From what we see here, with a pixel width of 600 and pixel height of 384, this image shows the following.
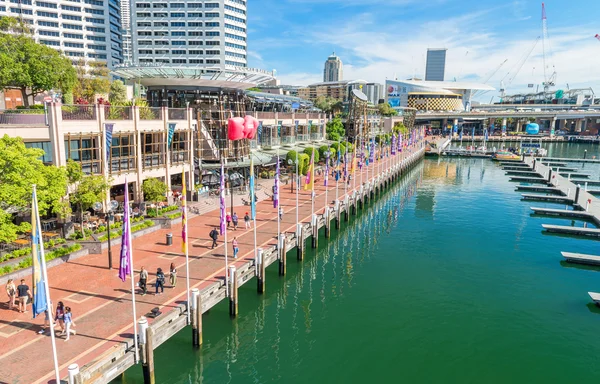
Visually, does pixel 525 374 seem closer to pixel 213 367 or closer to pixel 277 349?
pixel 277 349

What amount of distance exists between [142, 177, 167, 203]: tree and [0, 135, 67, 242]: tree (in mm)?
13196

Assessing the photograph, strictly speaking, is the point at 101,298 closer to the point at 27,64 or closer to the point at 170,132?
the point at 170,132

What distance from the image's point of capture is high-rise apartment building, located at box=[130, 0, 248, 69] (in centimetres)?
13850

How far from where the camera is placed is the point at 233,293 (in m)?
27.3

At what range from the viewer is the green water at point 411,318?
23.5 metres

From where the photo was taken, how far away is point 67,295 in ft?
82.4

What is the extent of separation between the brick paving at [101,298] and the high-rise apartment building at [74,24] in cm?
11682

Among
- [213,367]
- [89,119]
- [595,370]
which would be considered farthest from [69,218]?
[595,370]

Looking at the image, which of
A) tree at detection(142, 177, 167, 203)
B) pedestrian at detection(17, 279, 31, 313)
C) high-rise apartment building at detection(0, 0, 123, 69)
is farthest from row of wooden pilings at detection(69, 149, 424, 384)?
high-rise apartment building at detection(0, 0, 123, 69)

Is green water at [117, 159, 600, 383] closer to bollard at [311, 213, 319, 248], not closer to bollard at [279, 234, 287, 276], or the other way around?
bollard at [279, 234, 287, 276]

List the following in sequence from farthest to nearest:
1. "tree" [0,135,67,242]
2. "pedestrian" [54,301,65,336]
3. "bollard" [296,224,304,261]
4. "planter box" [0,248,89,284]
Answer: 1. "bollard" [296,224,304,261]
2. "planter box" [0,248,89,284]
3. "tree" [0,135,67,242]
4. "pedestrian" [54,301,65,336]

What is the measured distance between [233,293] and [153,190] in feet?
62.8

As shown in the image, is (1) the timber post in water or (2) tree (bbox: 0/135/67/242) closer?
(2) tree (bbox: 0/135/67/242)

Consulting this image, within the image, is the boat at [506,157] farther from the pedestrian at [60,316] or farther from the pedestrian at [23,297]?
the pedestrian at [23,297]
